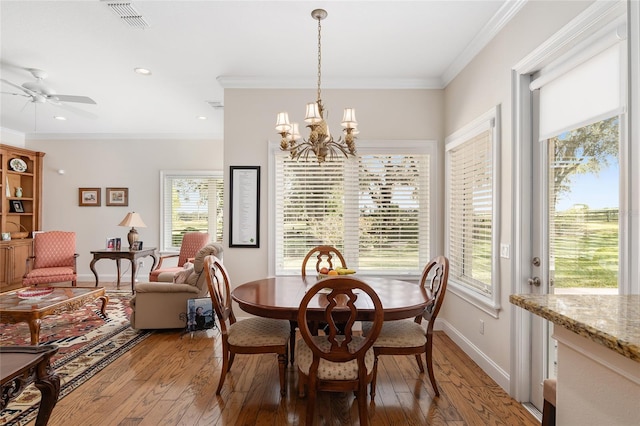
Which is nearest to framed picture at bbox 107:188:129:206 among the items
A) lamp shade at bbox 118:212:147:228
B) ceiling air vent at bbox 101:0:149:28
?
lamp shade at bbox 118:212:147:228

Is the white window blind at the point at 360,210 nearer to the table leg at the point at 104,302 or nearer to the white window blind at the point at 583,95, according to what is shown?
the white window blind at the point at 583,95

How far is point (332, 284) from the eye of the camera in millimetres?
1809

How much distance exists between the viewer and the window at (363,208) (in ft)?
12.8

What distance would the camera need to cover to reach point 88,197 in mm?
6492

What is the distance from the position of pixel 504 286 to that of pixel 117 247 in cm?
567

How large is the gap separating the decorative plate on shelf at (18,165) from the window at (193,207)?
2507 millimetres

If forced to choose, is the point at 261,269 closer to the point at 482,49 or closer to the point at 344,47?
the point at 344,47

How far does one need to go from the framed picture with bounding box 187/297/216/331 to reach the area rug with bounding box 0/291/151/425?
534 millimetres

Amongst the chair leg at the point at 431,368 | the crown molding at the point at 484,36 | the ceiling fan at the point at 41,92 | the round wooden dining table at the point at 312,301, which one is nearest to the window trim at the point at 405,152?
the crown molding at the point at 484,36

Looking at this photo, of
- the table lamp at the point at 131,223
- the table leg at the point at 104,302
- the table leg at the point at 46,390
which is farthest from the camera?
the table lamp at the point at 131,223


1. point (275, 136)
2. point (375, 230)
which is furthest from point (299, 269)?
point (275, 136)

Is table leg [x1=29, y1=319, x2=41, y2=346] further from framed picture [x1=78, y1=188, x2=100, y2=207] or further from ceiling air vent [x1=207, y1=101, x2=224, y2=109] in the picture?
framed picture [x1=78, y1=188, x2=100, y2=207]

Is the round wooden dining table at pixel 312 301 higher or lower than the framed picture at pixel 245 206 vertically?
lower

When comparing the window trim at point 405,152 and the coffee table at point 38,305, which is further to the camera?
the window trim at point 405,152
